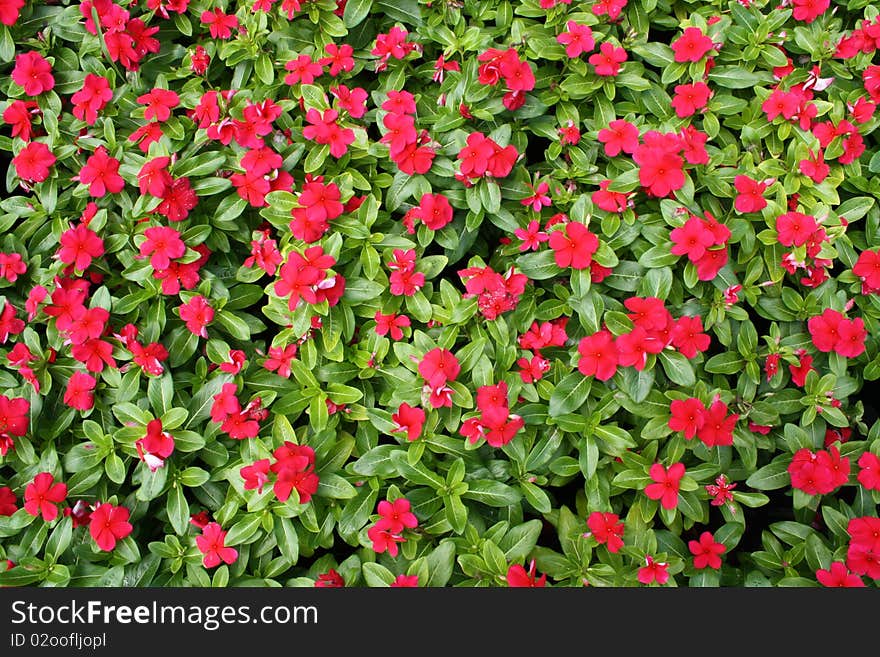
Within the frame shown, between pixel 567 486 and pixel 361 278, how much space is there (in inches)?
31.0

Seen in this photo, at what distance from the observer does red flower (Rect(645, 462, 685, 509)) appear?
174 cm

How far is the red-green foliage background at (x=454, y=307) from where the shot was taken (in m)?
1.77

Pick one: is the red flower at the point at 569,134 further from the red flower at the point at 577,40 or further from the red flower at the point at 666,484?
the red flower at the point at 666,484

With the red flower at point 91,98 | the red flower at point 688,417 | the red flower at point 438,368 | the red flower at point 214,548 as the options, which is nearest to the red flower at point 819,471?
the red flower at point 688,417

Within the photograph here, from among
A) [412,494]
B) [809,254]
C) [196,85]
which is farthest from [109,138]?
[809,254]

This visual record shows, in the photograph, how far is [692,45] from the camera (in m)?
2.04

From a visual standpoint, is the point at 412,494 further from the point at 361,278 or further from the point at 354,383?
the point at 361,278

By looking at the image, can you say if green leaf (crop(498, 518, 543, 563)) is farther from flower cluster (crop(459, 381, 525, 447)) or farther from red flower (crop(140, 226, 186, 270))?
red flower (crop(140, 226, 186, 270))

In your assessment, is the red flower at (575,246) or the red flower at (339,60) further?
the red flower at (339,60)

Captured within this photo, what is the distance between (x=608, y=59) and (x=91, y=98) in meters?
1.41

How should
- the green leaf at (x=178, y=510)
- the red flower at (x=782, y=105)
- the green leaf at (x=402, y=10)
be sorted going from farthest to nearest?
the green leaf at (x=402, y=10) → the red flower at (x=782, y=105) → the green leaf at (x=178, y=510)

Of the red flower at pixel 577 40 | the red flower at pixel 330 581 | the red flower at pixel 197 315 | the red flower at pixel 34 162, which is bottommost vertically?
the red flower at pixel 330 581

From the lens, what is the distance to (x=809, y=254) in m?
1.87

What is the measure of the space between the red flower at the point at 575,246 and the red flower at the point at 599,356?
188 mm
